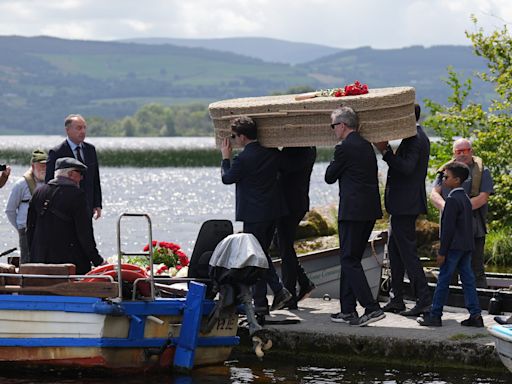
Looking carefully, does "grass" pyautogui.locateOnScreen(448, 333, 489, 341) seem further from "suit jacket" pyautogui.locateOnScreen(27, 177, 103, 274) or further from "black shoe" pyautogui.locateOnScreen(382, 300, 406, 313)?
"suit jacket" pyautogui.locateOnScreen(27, 177, 103, 274)

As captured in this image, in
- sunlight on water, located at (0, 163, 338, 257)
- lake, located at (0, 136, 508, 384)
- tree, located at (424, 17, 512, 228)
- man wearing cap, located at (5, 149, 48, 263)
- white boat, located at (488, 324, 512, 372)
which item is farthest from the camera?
sunlight on water, located at (0, 163, 338, 257)

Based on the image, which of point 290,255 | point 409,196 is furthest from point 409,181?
point 290,255

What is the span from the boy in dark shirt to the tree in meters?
8.90

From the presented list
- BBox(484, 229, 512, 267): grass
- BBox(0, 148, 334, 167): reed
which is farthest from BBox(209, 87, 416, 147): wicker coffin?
BBox(0, 148, 334, 167): reed

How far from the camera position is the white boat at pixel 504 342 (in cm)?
1003

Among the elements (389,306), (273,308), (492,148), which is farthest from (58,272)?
(492,148)

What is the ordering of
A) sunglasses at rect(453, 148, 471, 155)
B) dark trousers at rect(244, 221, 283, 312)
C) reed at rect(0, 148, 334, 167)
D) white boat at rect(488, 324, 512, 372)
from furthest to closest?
reed at rect(0, 148, 334, 167) < sunglasses at rect(453, 148, 471, 155) < dark trousers at rect(244, 221, 283, 312) < white boat at rect(488, 324, 512, 372)

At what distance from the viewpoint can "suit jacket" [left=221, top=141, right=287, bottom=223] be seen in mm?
12117

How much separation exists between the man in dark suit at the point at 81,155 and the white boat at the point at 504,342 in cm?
499

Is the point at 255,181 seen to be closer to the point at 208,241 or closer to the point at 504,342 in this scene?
the point at 208,241

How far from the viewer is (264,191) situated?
40.1 ft

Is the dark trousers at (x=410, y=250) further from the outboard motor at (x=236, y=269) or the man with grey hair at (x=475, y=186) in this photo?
the outboard motor at (x=236, y=269)

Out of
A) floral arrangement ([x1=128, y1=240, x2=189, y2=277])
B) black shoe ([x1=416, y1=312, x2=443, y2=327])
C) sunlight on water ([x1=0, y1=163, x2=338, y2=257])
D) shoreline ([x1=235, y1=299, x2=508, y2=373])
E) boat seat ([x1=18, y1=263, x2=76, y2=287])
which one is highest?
boat seat ([x1=18, y1=263, x2=76, y2=287])

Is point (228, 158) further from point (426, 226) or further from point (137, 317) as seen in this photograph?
point (426, 226)
